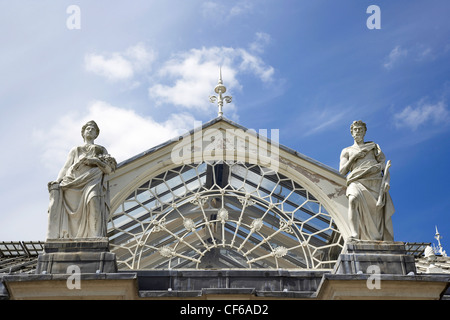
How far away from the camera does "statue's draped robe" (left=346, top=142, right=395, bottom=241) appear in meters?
10.6

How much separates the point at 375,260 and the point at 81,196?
16.9ft

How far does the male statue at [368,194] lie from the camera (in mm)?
10570

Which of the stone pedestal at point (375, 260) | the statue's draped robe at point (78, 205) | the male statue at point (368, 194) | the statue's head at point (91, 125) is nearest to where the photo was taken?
the stone pedestal at point (375, 260)

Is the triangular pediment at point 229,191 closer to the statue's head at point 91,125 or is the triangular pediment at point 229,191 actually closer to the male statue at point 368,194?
the statue's head at point 91,125

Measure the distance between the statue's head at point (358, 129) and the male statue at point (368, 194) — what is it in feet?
0.77

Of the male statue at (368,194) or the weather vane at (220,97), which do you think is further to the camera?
the weather vane at (220,97)

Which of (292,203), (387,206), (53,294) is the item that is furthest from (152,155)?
(387,206)

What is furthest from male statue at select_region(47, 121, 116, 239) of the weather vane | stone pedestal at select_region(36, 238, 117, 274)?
the weather vane

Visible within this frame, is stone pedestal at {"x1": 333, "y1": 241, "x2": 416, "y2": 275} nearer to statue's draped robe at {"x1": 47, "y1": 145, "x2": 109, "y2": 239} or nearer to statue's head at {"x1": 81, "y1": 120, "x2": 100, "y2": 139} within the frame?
statue's draped robe at {"x1": 47, "y1": 145, "x2": 109, "y2": 239}

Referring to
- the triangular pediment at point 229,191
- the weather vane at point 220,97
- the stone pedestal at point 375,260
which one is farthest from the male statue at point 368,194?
the weather vane at point 220,97

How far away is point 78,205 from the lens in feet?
34.5

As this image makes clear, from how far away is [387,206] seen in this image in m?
10.6

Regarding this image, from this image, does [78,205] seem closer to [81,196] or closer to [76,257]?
[81,196]
